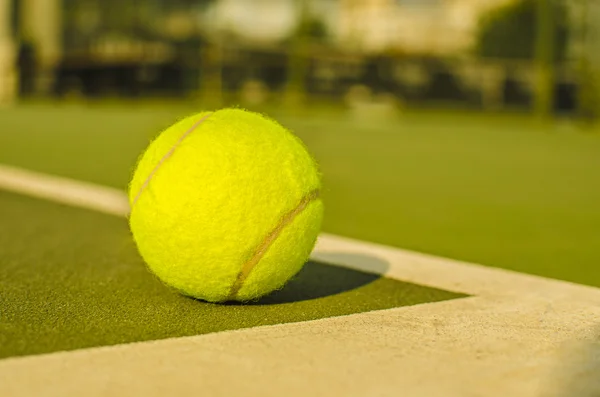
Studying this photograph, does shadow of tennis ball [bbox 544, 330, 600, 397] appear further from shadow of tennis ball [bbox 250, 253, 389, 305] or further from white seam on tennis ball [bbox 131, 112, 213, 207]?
white seam on tennis ball [bbox 131, 112, 213, 207]

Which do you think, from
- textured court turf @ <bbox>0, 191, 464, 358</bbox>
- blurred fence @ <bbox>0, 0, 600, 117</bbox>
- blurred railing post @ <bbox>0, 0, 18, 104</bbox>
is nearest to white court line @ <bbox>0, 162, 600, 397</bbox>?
textured court turf @ <bbox>0, 191, 464, 358</bbox>

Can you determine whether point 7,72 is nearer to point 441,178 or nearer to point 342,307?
point 441,178

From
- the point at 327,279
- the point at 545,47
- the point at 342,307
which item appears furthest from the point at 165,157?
the point at 545,47

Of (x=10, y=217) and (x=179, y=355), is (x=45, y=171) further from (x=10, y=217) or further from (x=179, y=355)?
(x=179, y=355)

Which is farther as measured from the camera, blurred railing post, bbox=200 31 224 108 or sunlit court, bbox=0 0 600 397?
blurred railing post, bbox=200 31 224 108

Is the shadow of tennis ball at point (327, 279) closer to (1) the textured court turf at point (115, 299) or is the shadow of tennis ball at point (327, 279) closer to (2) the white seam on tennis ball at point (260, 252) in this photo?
(1) the textured court turf at point (115, 299)

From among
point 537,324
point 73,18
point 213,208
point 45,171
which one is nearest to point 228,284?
point 213,208

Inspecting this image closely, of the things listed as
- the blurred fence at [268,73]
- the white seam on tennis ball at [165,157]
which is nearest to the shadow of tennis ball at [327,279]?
the white seam on tennis ball at [165,157]
